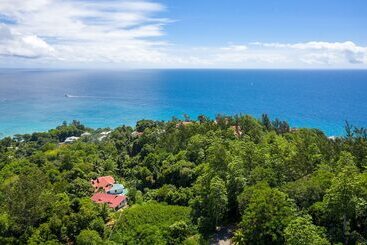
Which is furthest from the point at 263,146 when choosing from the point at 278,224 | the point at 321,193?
the point at 278,224

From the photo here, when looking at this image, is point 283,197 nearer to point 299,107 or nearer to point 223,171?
point 223,171

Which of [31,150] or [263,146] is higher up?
[263,146]

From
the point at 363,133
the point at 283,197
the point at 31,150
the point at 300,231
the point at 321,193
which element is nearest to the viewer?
the point at 300,231

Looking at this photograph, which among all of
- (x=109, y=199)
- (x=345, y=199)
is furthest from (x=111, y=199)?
(x=345, y=199)

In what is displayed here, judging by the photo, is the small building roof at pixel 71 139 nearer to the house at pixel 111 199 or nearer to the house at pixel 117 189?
the house at pixel 117 189

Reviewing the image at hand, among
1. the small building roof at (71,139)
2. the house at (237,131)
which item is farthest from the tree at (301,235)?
the small building roof at (71,139)

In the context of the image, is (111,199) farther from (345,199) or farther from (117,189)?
(345,199)
